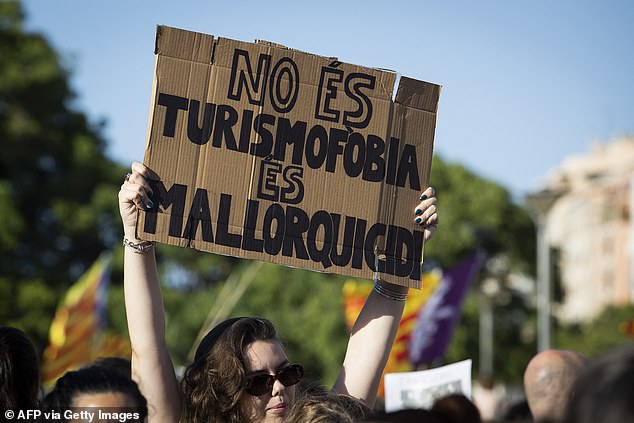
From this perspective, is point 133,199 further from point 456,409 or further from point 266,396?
point 456,409

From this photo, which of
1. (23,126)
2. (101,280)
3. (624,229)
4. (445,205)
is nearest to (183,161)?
(101,280)

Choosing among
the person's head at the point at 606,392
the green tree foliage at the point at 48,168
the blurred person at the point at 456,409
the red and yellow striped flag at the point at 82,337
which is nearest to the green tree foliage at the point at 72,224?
the green tree foliage at the point at 48,168

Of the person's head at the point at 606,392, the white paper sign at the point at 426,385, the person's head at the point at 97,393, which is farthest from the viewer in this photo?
the white paper sign at the point at 426,385

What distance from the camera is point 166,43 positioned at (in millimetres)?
3686

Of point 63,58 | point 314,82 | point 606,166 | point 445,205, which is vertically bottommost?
point 314,82

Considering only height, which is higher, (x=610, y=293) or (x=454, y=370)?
(x=610, y=293)

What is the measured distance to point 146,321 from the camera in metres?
3.40

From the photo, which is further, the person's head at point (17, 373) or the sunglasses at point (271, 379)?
the sunglasses at point (271, 379)

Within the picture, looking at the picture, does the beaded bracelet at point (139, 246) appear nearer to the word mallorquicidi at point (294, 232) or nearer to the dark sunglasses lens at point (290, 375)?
→ the word mallorquicidi at point (294, 232)

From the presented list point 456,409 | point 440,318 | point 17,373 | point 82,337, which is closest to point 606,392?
point 456,409

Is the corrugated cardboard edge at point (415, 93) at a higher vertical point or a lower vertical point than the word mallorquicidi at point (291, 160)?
higher

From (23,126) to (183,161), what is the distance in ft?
85.3

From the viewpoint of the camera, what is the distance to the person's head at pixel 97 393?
274cm

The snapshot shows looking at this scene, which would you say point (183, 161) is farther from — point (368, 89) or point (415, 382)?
point (415, 382)
